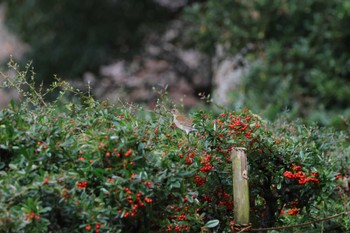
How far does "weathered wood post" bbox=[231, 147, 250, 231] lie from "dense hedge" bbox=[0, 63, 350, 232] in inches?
4.3

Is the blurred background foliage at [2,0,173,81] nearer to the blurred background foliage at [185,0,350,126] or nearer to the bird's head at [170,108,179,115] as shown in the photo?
the blurred background foliage at [185,0,350,126]

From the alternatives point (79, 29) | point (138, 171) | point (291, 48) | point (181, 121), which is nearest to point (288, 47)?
point (291, 48)

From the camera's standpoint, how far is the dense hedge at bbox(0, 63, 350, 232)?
3021mm

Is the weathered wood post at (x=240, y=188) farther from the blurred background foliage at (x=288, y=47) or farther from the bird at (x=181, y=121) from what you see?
the blurred background foliage at (x=288, y=47)

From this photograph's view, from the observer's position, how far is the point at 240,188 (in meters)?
3.64

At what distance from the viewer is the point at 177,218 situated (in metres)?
3.46

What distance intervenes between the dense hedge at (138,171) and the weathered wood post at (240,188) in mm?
109

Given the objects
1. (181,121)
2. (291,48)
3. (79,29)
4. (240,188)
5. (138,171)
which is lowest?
(138,171)

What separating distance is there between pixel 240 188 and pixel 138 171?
0.71 metres

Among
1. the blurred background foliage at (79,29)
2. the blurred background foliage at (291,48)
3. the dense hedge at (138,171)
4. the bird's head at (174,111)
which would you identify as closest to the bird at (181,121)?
the bird's head at (174,111)

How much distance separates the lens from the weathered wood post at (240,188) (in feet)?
11.8

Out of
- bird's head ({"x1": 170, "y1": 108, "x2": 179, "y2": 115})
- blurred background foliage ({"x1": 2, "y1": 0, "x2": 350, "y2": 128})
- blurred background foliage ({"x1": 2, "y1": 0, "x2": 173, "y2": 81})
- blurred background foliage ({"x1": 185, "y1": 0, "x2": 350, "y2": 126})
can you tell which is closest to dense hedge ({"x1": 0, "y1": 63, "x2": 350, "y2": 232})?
bird's head ({"x1": 170, "y1": 108, "x2": 179, "y2": 115})

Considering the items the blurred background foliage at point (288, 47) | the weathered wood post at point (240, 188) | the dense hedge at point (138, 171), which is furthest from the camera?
the blurred background foliage at point (288, 47)

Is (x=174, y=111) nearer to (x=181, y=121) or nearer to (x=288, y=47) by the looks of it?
(x=181, y=121)
